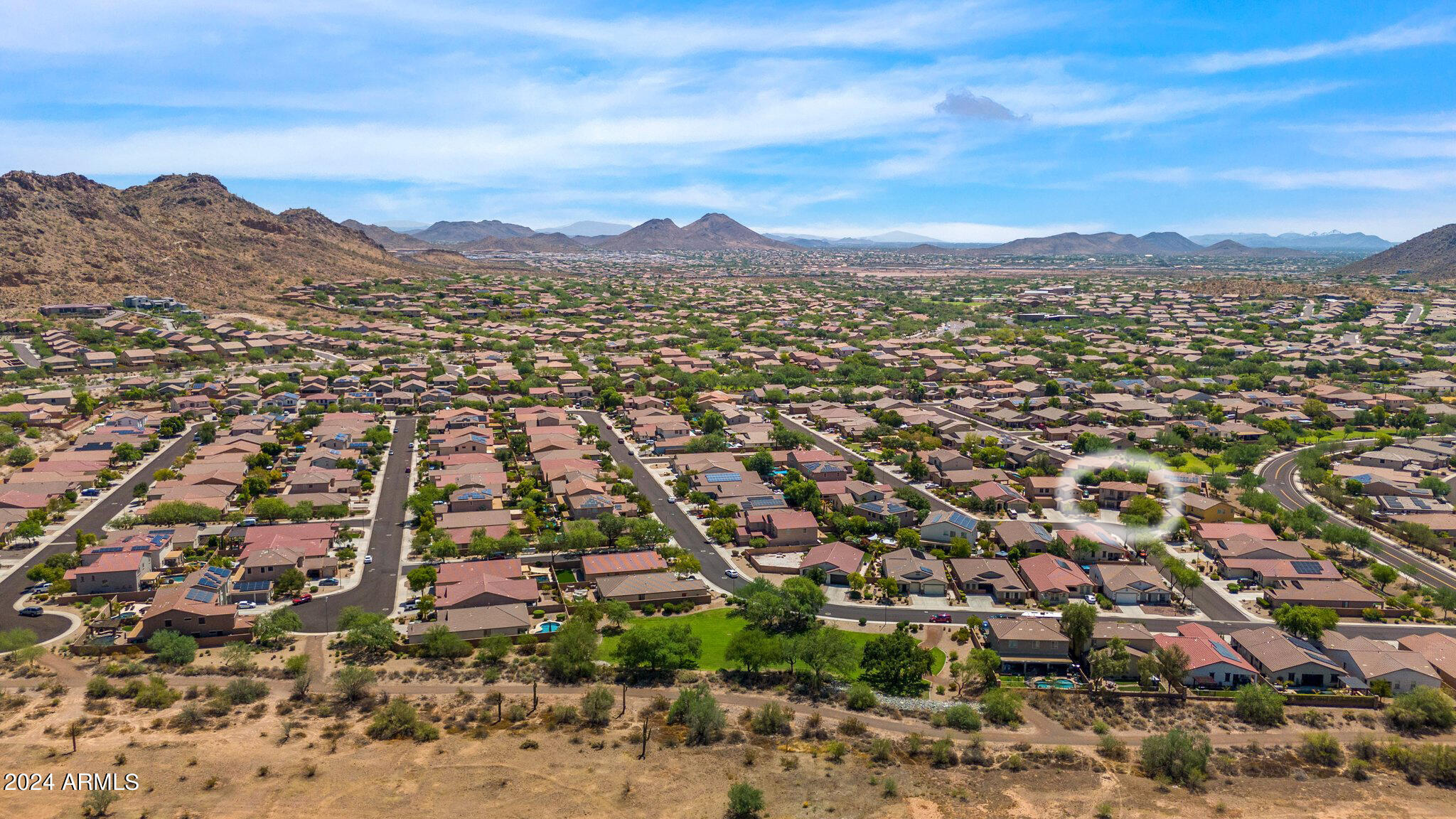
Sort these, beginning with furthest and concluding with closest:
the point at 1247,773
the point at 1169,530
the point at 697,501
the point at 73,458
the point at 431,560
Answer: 1. the point at 73,458
2. the point at 697,501
3. the point at 1169,530
4. the point at 431,560
5. the point at 1247,773

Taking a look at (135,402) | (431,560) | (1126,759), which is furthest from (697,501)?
(135,402)

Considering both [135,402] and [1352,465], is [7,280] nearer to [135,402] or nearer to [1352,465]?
[135,402]

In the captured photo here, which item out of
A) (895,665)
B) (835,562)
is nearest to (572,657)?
(895,665)

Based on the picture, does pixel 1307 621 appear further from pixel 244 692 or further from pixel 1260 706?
pixel 244 692

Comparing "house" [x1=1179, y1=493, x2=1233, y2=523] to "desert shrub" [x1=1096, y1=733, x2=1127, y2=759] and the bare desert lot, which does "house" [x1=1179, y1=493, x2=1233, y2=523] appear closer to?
the bare desert lot

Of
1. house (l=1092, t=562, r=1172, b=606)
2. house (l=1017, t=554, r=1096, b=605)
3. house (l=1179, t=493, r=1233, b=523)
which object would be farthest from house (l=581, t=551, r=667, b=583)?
house (l=1179, t=493, r=1233, b=523)
